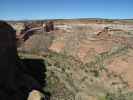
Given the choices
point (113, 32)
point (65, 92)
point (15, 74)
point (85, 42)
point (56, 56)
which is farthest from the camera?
point (113, 32)

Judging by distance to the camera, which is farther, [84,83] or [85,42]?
[85,42]

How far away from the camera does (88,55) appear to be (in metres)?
55.3

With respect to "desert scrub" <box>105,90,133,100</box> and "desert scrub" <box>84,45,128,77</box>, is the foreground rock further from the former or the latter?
"desert scrub" <box>84,45,128,77</box>

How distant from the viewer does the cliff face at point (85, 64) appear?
39531 millimetres

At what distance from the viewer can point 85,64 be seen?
51.9 metres

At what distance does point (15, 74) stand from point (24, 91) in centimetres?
342

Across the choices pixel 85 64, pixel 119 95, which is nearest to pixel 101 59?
pixel 85 64

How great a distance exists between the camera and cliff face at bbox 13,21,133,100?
3953 cm

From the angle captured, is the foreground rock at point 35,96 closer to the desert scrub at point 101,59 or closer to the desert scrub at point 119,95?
the desert scrub at point 119,95

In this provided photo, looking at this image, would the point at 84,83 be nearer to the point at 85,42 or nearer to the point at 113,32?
the point at 85,42

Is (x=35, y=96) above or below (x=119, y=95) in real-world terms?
above

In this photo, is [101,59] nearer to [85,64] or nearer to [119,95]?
[85,64]

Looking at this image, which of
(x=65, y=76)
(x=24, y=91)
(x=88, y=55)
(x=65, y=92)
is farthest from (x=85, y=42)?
(x=24, y=91)

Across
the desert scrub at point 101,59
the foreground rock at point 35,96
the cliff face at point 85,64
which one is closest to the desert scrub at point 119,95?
the cliff face at point 85,64
